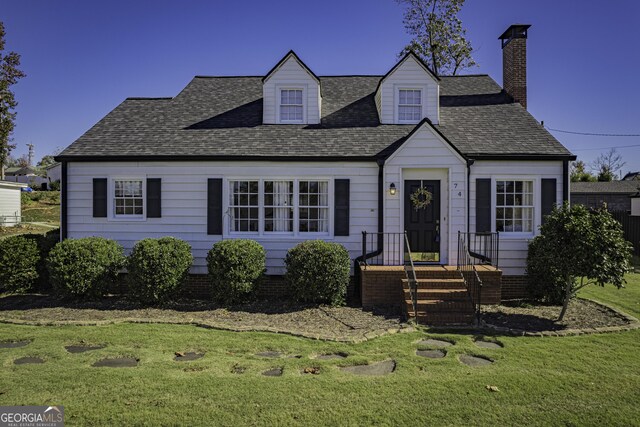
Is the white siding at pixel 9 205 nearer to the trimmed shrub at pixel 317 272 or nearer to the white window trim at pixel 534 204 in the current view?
the trimmed shrub at pixel 317 272

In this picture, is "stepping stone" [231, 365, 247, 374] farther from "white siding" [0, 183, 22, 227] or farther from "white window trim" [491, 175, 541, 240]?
"white siding" [0, 183, 22, 227]

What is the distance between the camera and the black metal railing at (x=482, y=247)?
10.0 m

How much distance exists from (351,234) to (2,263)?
8805 millimetres

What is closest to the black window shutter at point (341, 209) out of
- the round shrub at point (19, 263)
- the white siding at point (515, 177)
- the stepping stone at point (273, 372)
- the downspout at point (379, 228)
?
the downspout at point (379, 228)

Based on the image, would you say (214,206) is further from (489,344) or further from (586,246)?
(586,246)

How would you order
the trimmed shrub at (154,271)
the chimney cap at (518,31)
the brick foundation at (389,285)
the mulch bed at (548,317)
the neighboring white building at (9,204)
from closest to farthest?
the mulch bed at (548,317) < the trimmed shrub at (154,271) < the brick foundation at (389,285) < the chimney cap at (518,31) < the neighboring white building at (9,204)

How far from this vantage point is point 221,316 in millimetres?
8266

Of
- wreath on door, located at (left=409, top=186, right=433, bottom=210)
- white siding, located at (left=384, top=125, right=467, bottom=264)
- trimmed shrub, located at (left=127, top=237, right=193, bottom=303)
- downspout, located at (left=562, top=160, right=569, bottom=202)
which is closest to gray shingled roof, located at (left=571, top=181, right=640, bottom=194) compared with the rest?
downspout, located at (left=562, top=160, right=569, bottom=202)

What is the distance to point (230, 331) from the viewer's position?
7.17 metres

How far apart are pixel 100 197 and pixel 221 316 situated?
509cm

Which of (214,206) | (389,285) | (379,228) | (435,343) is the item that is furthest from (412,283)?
(214,206)

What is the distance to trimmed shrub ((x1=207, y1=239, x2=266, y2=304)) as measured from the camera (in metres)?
8.88

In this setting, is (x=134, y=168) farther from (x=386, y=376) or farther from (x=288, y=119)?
(x=386, y=376)

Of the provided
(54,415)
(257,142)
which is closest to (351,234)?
(257,142)
